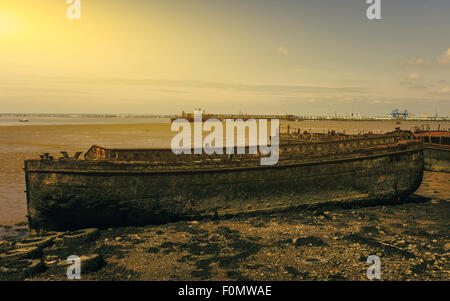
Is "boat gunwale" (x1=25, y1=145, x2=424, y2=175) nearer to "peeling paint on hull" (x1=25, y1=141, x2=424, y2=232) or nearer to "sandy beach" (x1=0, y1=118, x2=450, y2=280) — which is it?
"peeling paint on hull" (x1=25, y1=141, x2=424, y2=232)

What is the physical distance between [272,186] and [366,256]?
14.5ft

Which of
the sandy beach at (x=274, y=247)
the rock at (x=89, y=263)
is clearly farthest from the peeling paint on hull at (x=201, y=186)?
the rock at (x=89, y=263)

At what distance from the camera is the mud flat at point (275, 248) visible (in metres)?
7.38

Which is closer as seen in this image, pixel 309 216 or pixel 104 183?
pixel 104 183

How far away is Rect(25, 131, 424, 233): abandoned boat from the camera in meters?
9.80

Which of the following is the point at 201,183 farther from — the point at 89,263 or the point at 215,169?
the point at 89,263

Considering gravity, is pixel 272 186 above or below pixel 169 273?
above

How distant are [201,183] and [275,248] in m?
3.68

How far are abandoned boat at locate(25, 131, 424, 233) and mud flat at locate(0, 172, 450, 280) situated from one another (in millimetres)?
623

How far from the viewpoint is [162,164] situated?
10.6 m
